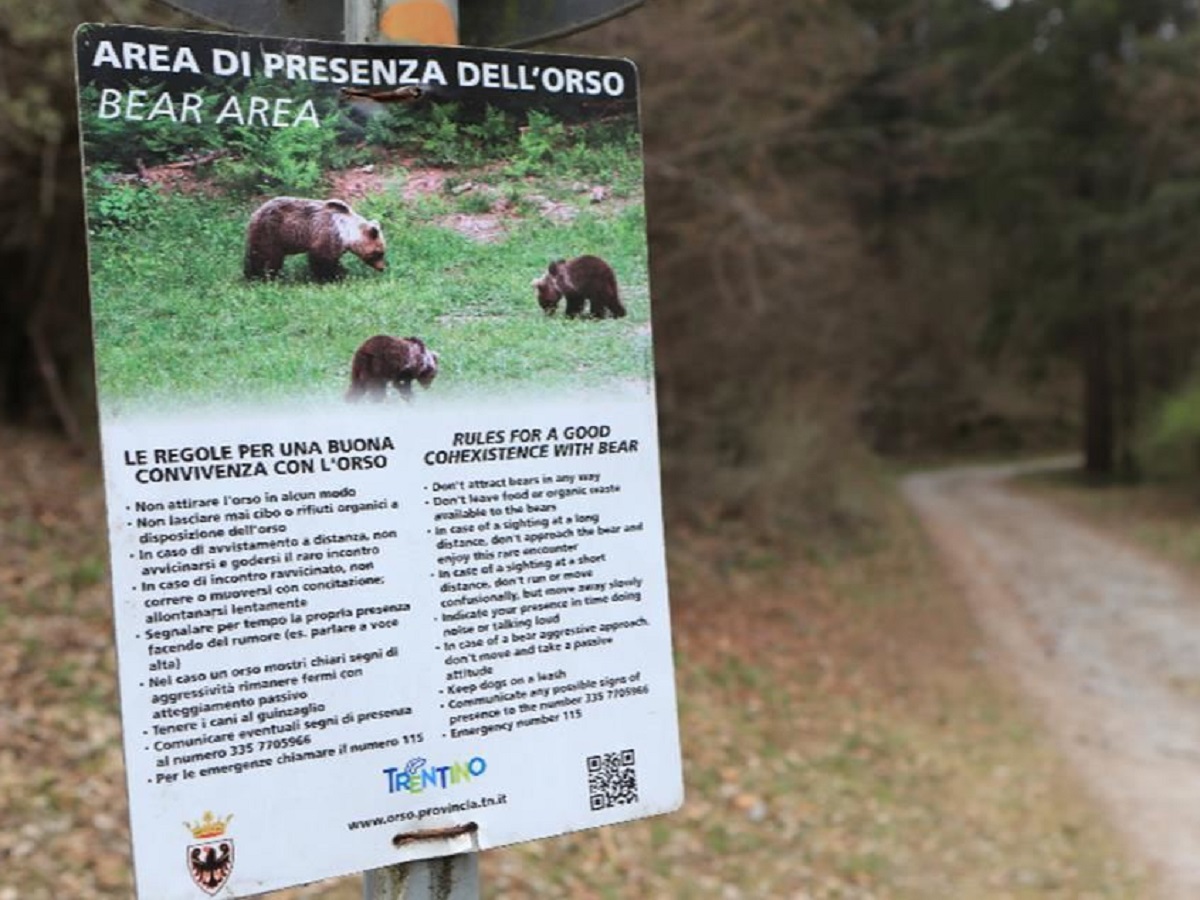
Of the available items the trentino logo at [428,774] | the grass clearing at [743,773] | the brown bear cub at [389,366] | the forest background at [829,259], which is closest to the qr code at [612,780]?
the trentino logo at [428,774]

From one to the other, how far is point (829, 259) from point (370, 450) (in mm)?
12896

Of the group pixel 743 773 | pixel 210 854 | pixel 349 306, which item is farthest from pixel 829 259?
pixel 210 854

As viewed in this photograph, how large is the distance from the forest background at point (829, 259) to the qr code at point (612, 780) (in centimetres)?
117

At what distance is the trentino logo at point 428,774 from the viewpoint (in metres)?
2.00

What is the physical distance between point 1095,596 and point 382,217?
46.6 feet

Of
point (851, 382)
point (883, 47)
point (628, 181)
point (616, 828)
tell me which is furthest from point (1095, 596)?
point (628, 181)

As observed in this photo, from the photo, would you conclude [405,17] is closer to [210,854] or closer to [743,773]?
[210,854]

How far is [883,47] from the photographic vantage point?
15047 mm

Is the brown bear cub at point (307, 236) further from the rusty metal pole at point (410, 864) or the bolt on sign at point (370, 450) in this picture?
the rusty metal pole at point (410, 864)

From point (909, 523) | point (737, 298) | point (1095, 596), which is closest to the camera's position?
point (737, 298)

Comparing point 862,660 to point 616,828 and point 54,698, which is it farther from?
point 54,698

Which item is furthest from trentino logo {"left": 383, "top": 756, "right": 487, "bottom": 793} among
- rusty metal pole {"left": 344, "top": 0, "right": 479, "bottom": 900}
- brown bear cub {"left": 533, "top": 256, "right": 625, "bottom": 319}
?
brown bear cub {"left": 533, "top": 256, "right": 625, "bottom": 319}

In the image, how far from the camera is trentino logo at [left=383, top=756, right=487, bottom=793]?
200cm

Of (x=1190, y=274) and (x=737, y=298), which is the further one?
(x=1190, y=274)
